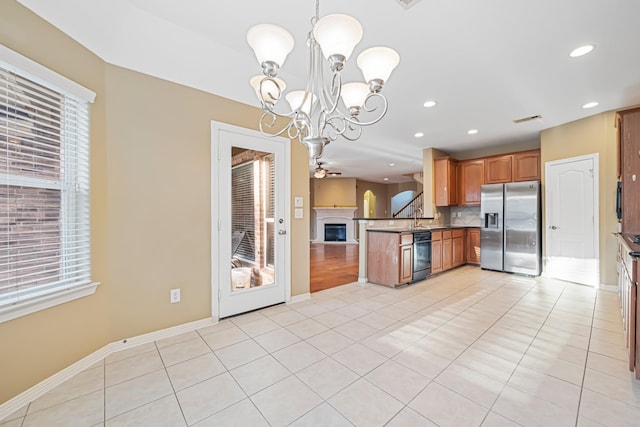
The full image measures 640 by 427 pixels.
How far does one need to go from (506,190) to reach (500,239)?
899 mm

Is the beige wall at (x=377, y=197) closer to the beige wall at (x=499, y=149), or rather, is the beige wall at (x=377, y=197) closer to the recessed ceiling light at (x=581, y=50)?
the beige wall at (x=499, y=149)

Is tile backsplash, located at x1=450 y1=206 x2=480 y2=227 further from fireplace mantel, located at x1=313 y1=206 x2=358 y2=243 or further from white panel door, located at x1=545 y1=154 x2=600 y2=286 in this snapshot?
fireplace mantel, located at x1=313 y1=206 x2=358 y2=243

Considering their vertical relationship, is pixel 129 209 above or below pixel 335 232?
above

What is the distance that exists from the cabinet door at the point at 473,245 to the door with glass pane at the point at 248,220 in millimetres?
4272

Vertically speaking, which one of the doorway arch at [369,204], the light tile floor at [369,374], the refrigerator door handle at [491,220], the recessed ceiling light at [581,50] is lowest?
the light tile floor at [369,374]

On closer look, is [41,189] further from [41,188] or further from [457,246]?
[457,246]

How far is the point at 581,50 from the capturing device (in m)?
2.27

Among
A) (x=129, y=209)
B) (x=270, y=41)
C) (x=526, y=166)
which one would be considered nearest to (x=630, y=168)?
(x=526, y=166)

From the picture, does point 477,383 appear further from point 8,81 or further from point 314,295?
point 8,81

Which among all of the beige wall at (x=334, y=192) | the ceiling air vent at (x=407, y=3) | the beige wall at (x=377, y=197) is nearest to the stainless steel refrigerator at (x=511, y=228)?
the ceiling air vent at (x=407, y=3)

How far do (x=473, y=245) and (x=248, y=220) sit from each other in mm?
4821

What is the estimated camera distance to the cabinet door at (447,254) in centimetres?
495

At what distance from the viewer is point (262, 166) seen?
10.4 ft

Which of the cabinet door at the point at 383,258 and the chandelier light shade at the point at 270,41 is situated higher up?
the chandelier light shade at the point at 270,41
